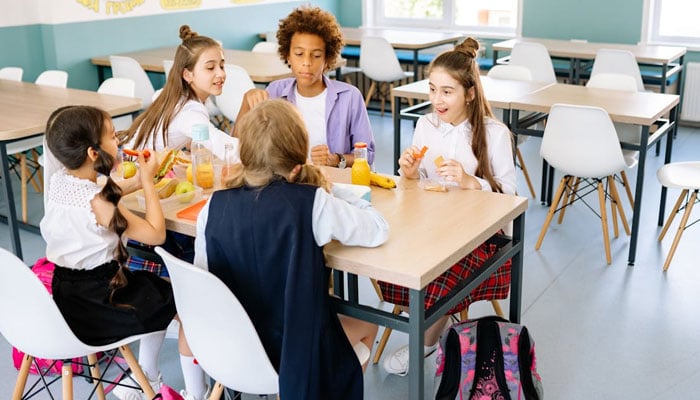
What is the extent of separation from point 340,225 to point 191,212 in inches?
22.4

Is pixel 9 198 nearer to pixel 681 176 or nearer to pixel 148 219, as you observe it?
pixel 148 219


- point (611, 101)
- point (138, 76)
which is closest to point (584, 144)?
point (611, 101)

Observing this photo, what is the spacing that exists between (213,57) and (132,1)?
326 cm

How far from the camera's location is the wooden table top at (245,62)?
16.5 ft

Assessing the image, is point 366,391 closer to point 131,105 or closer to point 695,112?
point 131,105

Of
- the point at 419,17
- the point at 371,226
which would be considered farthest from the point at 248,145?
the point at 419,17

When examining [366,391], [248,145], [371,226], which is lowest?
[366,391]

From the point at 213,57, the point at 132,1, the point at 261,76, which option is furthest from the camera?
the point at 132,1

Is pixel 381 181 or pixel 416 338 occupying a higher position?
pixel 381 181

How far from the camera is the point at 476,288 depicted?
2.50 m

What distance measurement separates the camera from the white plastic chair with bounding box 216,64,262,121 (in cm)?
473

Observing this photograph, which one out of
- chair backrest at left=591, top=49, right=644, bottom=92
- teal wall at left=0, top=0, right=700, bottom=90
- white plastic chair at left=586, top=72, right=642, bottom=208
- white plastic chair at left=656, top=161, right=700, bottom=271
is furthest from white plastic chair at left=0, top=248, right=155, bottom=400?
chair backrest at left=591, top=49, right=644, bottom=92

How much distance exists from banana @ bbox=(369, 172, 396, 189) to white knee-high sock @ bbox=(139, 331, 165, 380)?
31.9 inches

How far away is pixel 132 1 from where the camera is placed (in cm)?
575
